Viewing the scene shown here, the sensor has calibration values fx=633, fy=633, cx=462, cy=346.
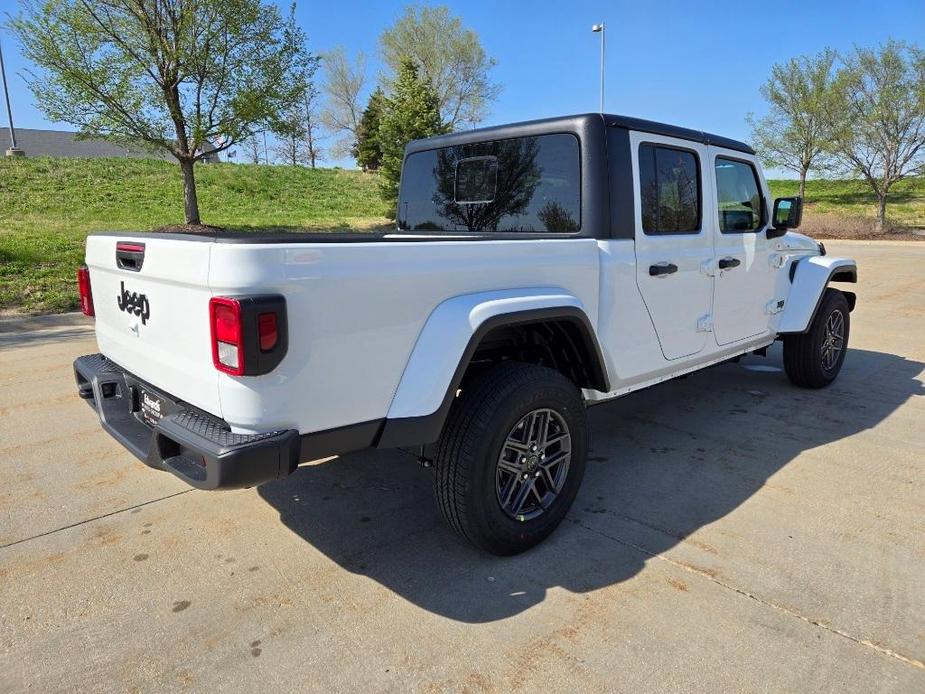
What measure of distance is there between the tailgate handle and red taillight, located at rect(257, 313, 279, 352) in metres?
0.83

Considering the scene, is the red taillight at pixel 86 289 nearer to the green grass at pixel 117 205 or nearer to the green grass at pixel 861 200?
the green grass at pixel 117 205

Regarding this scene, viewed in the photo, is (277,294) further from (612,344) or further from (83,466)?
(83,466)

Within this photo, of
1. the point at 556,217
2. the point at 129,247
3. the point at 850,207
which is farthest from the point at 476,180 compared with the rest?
the point at 850,207

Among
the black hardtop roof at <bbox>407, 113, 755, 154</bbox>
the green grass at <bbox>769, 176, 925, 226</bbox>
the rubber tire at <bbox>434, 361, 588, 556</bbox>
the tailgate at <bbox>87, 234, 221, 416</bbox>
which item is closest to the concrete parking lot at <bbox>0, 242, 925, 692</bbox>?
the rubber tire at <bbox>434, 361, 588, 556</bbox>

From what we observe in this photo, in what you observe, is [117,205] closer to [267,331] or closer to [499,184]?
[499,184]

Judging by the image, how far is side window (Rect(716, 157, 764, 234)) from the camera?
398 centimetres

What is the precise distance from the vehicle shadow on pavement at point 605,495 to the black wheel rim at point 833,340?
0.85ft

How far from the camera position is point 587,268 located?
3008 mm

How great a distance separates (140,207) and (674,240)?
20.4m

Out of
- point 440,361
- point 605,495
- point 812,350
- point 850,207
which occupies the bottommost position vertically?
point 605,495

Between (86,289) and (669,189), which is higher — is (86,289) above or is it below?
below

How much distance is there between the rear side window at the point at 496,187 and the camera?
3270mm

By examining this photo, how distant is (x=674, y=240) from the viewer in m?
3.51

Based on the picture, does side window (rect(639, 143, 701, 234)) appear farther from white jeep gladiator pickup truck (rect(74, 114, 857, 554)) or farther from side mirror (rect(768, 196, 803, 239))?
side mirror (rect(768, 196, 803, 239))
